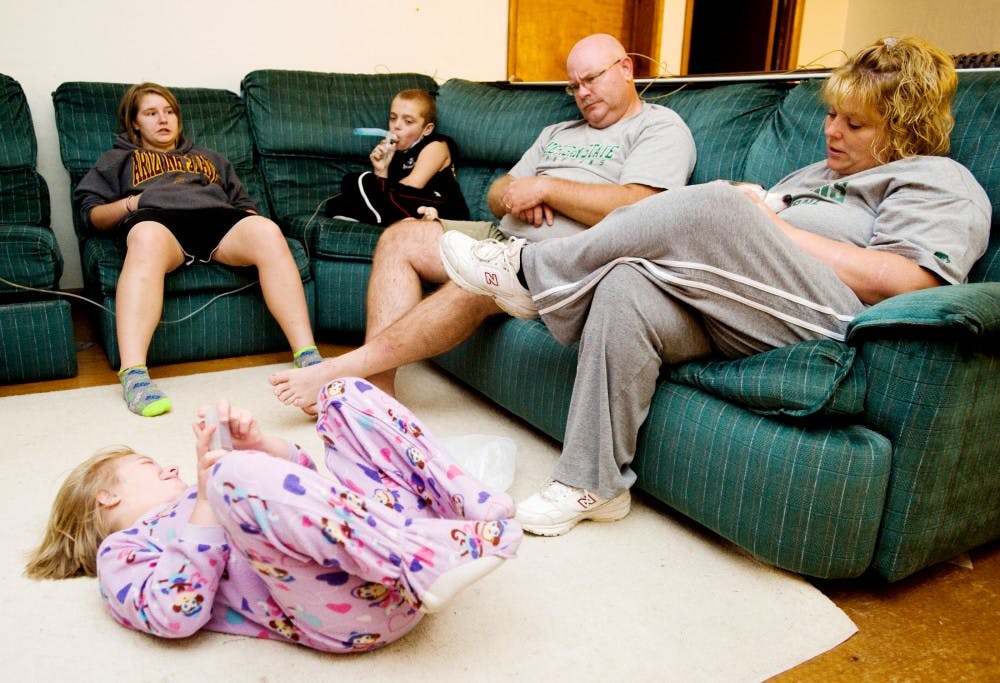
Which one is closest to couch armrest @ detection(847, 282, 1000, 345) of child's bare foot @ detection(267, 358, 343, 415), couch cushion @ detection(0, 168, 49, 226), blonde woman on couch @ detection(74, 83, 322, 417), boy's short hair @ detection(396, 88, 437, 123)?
child's bare foot @ detection(267, 358, 343, 415)

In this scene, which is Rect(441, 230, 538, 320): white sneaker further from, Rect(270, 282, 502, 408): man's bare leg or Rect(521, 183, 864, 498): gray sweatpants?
Rect(270, 282, 502, 408): man's bare leg

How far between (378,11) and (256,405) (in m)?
2.26

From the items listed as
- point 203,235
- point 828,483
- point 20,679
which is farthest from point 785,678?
point 203,235

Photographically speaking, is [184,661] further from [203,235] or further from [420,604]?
[203,235]

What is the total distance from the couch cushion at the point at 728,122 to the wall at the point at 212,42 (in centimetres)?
193

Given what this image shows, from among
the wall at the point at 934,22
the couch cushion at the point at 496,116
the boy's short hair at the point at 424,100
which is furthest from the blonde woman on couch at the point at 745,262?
the wall at the point at 934,22

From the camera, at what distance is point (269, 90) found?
312 cm

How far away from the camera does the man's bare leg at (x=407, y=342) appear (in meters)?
1.93

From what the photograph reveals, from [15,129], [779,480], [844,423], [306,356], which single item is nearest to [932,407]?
[844,423]

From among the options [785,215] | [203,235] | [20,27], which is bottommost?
[203,235]

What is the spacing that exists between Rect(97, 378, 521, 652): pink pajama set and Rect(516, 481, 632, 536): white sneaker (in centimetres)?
32

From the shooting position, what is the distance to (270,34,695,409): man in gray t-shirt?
1956 mm

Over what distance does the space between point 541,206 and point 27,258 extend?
154cm

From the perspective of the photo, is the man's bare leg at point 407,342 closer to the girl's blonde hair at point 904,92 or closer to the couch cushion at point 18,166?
the girl's blonde hair at point 904,92
